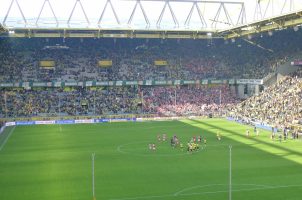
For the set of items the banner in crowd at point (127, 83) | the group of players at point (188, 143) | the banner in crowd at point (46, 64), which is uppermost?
the banner in crowd at point (46, 64)

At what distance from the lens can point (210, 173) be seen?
32.0 meters

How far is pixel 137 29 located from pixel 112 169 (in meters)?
42.1

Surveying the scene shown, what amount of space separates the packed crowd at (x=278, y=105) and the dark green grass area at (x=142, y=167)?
5.23 metres

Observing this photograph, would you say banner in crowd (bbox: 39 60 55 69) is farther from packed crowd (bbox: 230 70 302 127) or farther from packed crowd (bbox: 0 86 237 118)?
packed crowd (bbox: 230 70 302 127)

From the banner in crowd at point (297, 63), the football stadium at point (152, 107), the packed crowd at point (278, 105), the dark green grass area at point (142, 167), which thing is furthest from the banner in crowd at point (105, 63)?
the banner in crowd at point (297, 63)

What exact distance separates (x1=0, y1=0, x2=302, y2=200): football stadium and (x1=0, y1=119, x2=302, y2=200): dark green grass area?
0.42ft

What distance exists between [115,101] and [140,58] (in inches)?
540

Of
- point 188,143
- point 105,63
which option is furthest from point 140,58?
point 188,143

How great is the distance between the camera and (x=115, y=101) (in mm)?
74688

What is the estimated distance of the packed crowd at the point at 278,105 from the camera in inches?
2212

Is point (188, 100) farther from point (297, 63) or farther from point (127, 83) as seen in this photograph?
point (297, 63)

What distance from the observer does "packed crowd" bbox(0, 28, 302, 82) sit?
3009 inches

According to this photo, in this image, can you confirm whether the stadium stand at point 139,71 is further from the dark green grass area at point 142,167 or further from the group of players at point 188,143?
the group of players at point 188,143

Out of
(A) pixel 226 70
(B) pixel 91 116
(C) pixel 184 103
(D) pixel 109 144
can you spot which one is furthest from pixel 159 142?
(A) pixel 226 70
